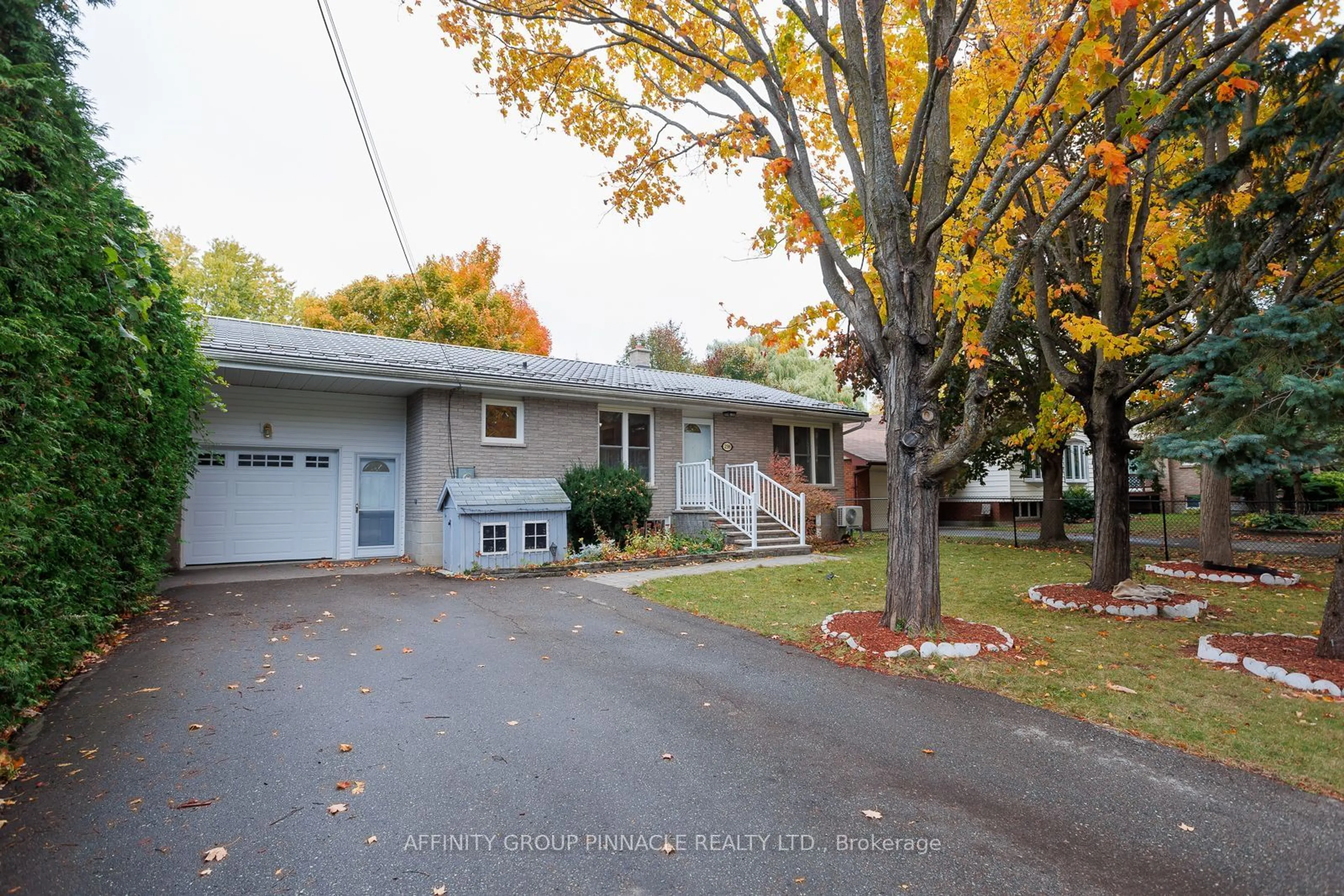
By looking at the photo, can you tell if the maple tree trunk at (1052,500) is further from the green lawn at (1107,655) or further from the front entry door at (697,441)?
the front entry door at (697,441)

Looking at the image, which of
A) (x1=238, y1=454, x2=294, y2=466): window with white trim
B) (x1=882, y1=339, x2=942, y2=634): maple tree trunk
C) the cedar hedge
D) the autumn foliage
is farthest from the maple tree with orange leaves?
the autumn foliage

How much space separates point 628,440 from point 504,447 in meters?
2.94

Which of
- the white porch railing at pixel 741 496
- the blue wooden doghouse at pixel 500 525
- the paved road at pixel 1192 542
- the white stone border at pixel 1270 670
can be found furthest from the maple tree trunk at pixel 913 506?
the white porch railing at pixel 741 496

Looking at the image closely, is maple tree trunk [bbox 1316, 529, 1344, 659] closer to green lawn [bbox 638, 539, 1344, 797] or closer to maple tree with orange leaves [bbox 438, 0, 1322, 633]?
green lawn [bbox 638, 539, 1344, 797]

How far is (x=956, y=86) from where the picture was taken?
8.84 meters

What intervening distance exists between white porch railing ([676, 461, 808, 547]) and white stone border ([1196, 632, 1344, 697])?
26.2ft

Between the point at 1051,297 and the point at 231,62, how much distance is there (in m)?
13.8

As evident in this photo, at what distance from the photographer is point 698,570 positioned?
10891 millimetres

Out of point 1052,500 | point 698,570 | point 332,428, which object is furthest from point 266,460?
point 1052,500

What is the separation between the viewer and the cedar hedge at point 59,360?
3.45 metres

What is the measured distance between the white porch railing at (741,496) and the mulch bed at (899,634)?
645 cm

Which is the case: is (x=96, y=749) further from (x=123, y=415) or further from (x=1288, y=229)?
(x=1288, y=229)

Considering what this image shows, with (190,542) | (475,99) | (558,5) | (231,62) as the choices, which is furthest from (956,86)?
(190,542)

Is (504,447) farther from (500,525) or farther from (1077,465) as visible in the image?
(1077,465)
